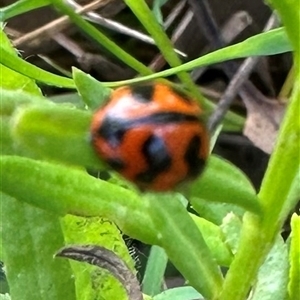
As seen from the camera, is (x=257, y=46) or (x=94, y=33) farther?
(x=94, y=33)

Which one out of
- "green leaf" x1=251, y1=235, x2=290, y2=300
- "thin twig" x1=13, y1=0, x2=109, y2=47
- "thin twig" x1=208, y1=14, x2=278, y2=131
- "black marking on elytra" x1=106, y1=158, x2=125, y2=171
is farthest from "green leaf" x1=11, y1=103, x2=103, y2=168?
"thin twig" x1=13, y1=0, x2=109, y2=47

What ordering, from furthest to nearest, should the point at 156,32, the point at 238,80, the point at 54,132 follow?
the point at 238,80, the point at 156,32, the point at 54,132

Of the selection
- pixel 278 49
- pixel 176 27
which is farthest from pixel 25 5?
pixel 176 27

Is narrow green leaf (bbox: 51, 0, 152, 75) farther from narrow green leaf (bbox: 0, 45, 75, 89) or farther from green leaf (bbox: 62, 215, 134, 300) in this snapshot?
green leaf (bbox: 62, 215, 134, 300)

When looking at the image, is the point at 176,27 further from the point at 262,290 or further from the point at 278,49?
the point at 262,290

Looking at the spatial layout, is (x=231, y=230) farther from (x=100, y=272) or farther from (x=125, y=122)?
(x=125, y=122)

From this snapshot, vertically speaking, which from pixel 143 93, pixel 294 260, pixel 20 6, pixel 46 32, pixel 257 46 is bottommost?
pixel 294 260

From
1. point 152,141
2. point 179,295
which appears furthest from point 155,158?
point 179,295

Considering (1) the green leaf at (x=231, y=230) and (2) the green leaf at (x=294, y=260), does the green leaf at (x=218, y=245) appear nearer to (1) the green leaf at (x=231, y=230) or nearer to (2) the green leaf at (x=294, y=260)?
(1) the green leaf at (x=231, y=230)
